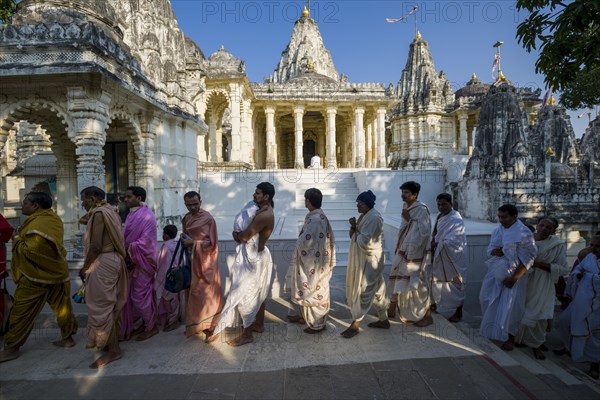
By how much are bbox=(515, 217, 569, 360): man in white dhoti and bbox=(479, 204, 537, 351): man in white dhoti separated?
0.11m

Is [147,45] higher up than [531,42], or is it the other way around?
[147,45]

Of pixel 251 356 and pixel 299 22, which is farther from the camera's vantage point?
pixel 299 22

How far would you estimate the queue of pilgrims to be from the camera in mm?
3422

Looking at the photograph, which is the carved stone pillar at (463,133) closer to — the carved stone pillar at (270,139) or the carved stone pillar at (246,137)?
the carved stone pillar at (270,139)

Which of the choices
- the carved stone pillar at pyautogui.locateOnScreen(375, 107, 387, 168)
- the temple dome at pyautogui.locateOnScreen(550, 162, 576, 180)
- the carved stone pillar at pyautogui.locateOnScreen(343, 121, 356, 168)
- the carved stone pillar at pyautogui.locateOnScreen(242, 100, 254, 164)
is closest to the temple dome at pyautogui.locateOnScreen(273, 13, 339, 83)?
the carved stone pillar at pyautogui.locateOnScreen(343, 121, 356, 168)

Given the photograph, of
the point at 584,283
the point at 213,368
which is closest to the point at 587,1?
the point at 584,283

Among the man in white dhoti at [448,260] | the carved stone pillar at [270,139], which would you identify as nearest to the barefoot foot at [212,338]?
the man in white dhoti at [448,260]

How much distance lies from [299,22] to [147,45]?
25.1 metres

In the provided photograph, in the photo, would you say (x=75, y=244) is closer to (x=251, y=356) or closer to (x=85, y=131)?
(x=85, y=131)

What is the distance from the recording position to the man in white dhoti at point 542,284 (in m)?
3.84

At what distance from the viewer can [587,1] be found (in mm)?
3400

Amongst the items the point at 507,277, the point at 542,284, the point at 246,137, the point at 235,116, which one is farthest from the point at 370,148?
the point at 507,277

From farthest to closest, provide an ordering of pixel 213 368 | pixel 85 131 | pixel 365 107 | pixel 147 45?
pixel 365 107 → pixel 147 45 → pixel 85 131 → pixel 213 368

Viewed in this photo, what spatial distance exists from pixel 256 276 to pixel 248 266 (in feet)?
0.47
